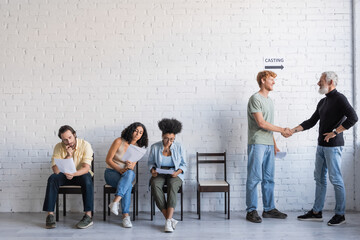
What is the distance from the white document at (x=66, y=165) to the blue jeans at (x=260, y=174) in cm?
209

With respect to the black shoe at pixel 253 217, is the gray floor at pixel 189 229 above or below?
below

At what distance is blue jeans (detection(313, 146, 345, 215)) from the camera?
3912 millimetres

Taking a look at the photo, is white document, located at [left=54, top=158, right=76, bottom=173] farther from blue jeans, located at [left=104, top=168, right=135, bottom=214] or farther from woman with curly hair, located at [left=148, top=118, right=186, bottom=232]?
woman with curly hair, located at [left=148, top=118, right=186, bottom=232]

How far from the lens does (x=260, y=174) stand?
4230mm

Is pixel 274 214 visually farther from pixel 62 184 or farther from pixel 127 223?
pixel 62 184

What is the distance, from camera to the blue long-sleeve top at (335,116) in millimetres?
3836

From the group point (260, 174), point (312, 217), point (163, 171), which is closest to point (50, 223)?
point (163, 171)

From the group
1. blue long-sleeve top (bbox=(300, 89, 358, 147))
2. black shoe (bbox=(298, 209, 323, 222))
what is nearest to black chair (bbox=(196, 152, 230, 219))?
black shoe (bbox=(298, 209, 323, 222))

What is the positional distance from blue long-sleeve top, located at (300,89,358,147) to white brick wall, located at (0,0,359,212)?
0.73m

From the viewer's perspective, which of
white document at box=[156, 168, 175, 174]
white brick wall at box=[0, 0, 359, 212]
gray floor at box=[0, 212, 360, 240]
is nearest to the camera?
gray floor at box=[0, 212, 360, 240]

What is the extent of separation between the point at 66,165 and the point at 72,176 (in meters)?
0.19

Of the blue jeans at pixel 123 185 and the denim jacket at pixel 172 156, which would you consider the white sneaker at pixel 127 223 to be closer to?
the blue jeans at pixel 123 185

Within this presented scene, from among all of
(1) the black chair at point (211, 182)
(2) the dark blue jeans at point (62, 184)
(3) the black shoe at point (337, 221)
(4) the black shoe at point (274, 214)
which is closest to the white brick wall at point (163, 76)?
(1) the black chair at point (211, 182)

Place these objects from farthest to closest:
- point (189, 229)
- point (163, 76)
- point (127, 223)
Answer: point (163, 76) → point (127, 223) → point (189, 229)
